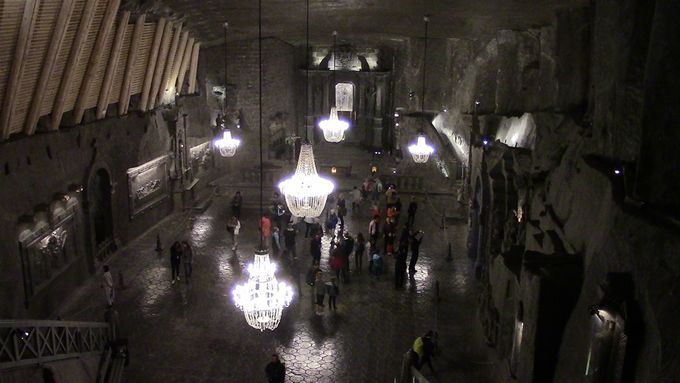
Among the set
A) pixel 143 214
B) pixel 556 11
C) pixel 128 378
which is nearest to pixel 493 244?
pixel 556 11

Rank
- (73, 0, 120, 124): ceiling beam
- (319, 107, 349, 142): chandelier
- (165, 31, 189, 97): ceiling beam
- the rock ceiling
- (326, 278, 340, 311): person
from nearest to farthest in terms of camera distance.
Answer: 1. (73, 0, 120, 124): ceiling beam
2. (326, 278, 340, 311): person
3. the rock ceiling
4. (319, 107, 349, 142): chandelier
5. (165, 31, 189, 97): ceiling beam

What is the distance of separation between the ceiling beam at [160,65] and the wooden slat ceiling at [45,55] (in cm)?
79

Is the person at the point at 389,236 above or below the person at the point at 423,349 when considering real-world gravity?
above

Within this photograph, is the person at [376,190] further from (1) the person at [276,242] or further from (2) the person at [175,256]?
(2) the person at [175,256]

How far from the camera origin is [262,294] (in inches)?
317

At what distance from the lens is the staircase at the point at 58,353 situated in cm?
759

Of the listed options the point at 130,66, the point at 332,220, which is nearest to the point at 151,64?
the point at 130,66

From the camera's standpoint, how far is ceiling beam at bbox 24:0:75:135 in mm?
9495

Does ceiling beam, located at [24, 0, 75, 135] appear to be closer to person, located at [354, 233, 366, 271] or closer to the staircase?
the staircase

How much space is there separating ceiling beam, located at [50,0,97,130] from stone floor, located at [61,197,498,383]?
151 inches

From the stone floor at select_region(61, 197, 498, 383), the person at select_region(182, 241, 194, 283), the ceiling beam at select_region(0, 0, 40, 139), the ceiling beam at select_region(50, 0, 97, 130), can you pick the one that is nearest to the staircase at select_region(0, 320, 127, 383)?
the stone floor at select_region(61, 197, 498, 383)

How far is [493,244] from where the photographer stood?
39.6 feet

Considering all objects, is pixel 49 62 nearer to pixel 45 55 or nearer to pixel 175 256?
pixel 45 55

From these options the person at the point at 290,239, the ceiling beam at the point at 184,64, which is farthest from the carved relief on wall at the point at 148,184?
the person at the point at 290,239
